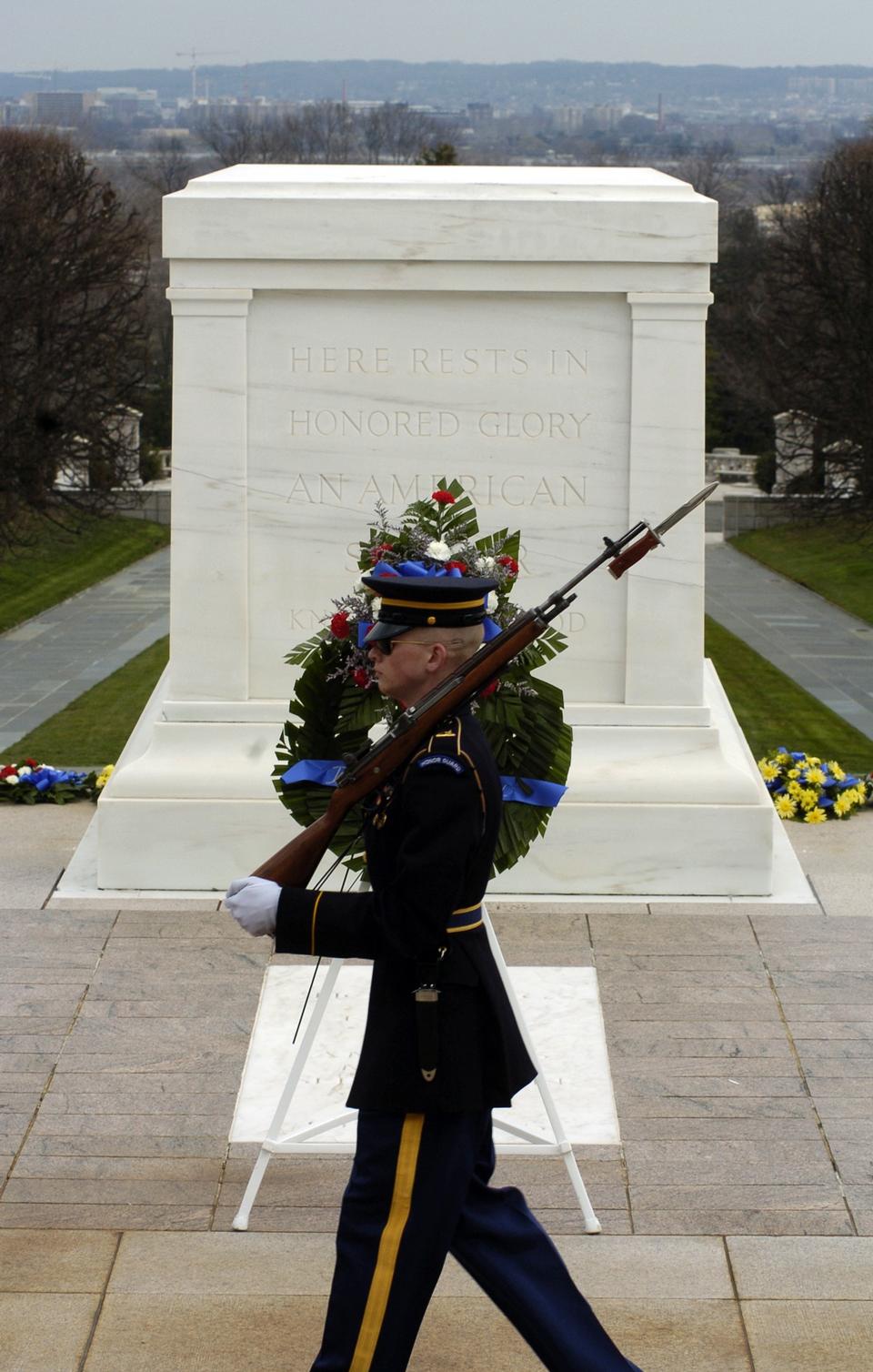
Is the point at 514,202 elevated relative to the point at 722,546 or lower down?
elevated

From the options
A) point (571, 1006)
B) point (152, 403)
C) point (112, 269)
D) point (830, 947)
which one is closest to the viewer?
point (571, 1006)

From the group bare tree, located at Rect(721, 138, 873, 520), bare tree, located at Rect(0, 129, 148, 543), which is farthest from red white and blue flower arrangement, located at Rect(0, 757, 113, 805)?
bare tree, located at Rect(721, 138, 873, 520)

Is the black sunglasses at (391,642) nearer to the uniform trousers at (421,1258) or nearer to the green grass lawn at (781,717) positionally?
the uniform trousers at (421,1258)

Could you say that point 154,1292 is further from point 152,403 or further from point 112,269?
point 152,403

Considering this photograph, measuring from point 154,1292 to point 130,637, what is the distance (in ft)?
44.6

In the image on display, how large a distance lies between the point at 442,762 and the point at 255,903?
447 millimetres

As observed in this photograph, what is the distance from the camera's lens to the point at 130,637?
57.0ft

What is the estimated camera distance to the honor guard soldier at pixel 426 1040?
11.3ft

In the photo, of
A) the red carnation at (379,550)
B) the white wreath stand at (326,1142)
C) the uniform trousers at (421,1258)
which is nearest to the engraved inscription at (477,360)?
the red carnation at (379,550)

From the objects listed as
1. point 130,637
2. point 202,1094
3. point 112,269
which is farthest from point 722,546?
point 202,1094

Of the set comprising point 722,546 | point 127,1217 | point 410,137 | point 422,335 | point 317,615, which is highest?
point 410,137

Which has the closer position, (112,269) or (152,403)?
(112,269)

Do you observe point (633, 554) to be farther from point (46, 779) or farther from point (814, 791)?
point (46, 779)

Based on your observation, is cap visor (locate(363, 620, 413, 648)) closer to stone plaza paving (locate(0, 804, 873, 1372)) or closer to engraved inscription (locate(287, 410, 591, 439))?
stone plaza paving (locate(0, 804, 873, 1372))
